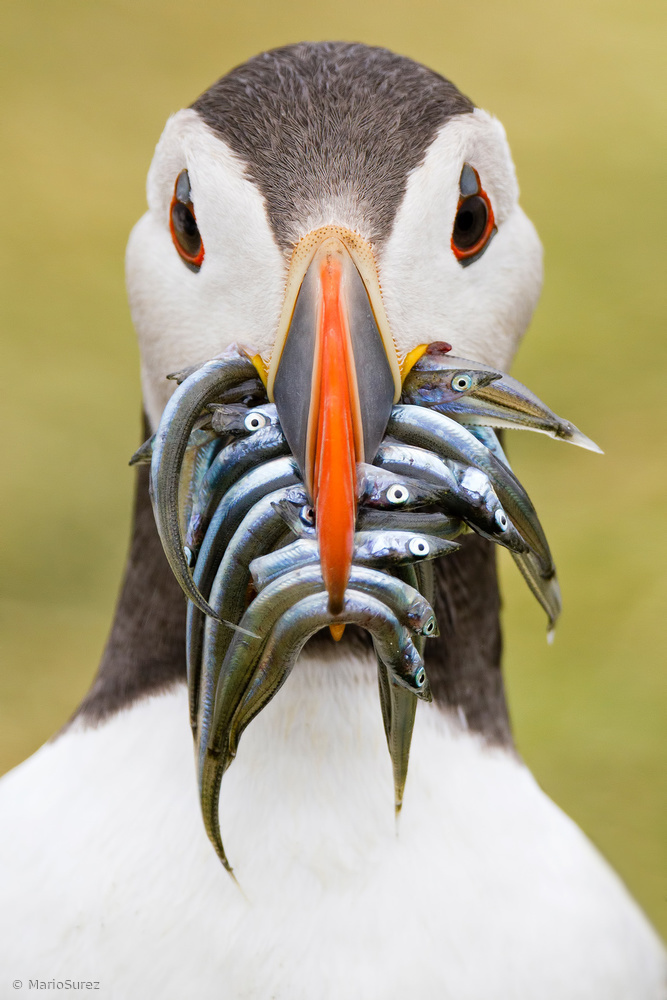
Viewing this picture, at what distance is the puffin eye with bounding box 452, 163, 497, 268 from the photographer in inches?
74.9

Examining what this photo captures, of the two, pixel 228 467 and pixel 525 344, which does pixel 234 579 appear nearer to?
pixel 228 467

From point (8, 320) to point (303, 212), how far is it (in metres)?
5.88

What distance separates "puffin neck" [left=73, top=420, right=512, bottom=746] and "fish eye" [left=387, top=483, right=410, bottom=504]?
570 millimetres

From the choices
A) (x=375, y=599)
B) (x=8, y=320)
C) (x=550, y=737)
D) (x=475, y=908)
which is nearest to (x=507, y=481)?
(x=375, y=599)

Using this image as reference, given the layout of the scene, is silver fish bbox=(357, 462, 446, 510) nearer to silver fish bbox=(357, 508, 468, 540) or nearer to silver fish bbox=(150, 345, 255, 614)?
silver fish bbox=(357, 508, 468, 540)

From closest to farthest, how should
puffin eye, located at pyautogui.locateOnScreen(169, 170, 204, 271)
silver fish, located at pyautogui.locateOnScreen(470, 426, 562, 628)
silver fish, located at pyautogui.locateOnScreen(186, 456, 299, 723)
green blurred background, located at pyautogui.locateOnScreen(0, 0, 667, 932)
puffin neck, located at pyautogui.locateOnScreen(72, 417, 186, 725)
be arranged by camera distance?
silver fish, located at pyautogui.locateOnScreen(186, 456, 299, 723) → silver fish, located at pyautogui.locateOnScreen(470, 426, 562, 628) → puffin eye, located at pyautogui.locateOnScreen(169, 170, 204, 271) → puffin neck, located at pyautogui.locateOnScreen(72, 417, 186, 725) → green blurred background, located at pyautogui.locateOnScreen(0, 0, 667, 932)

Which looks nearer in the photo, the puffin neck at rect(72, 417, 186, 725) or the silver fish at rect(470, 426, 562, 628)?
the silver fish at rect(470, 426, 562, 628)

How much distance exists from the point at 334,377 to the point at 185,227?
547 mm

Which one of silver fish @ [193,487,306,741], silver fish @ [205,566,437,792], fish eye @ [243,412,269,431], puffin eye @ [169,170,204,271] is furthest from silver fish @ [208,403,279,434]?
puffin eye @ [169,170,204,271]

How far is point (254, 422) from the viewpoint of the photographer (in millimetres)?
1571

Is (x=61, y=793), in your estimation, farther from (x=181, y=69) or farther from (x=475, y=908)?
(x=181, y=69)

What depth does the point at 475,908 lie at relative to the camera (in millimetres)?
2035

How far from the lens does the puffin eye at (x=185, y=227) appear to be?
190 centimetres

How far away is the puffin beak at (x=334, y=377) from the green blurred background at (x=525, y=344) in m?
2.98
